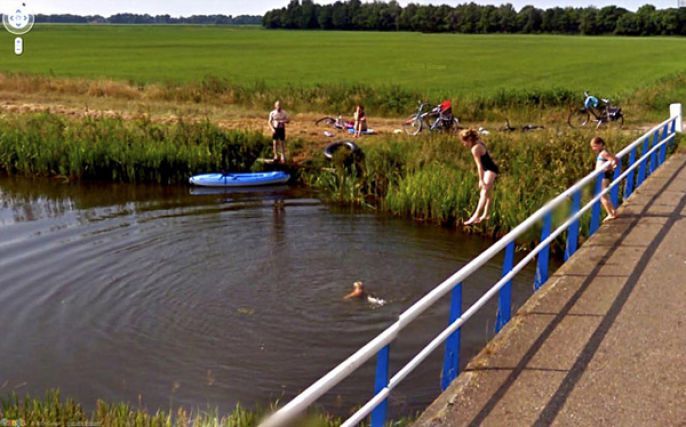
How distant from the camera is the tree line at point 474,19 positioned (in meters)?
152

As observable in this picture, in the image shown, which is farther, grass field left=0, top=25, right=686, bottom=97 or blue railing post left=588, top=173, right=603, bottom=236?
grass field left=0, top=25, right=686, bottom=97

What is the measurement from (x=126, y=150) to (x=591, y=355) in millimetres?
19514

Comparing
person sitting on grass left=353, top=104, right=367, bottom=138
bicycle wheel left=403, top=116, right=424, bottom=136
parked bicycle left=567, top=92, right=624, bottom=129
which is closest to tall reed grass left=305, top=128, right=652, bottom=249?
person sitting on grass left=353, top=104, right=367, bottom=138

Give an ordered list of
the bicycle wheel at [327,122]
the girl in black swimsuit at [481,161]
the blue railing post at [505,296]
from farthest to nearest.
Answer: the bicycle wheel at [327,122]
the girl in black swimsuit at [481,161]
the blue railing post at [505,296]

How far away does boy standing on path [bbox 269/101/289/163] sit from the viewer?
76.6ft

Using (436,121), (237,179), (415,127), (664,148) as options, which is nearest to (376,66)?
(415,127)

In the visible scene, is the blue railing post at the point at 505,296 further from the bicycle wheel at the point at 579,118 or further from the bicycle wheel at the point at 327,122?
the bicycle wheel at the point at 579,118

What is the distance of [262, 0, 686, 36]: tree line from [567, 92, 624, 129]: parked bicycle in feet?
427

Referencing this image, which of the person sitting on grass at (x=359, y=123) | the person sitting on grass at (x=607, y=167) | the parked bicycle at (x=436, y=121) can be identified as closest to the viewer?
the person sitting on grass at (x=607, y=167)

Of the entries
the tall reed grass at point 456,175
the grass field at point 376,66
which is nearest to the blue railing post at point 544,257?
the tall reed grass at point 456,175

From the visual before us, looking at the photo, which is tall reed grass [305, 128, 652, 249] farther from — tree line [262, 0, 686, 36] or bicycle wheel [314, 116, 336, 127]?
tree line [262, 0, 686, 36]

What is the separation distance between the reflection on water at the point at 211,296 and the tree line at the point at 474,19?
145148mm

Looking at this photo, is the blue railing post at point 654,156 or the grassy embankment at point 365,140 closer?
the blue railing post at point 654,156

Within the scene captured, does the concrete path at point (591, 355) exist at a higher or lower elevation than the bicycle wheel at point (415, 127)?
lower
